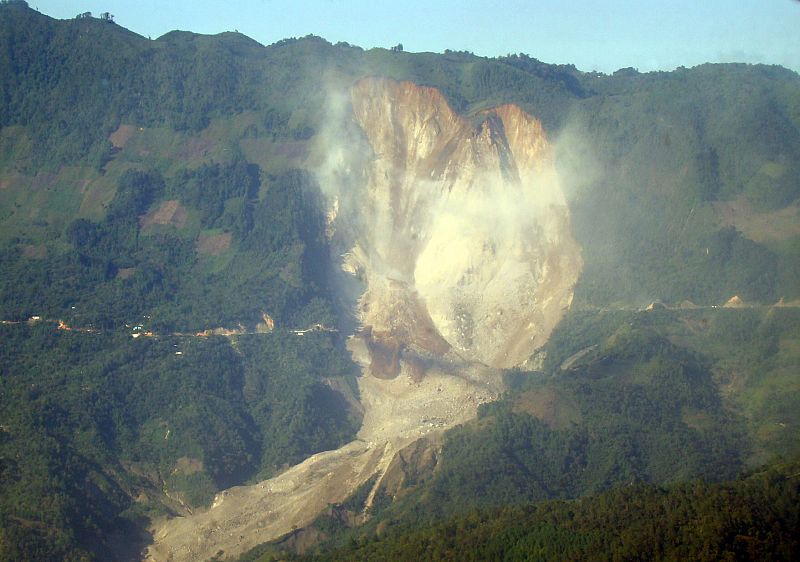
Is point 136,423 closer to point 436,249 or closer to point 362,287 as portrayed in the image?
point 362,287

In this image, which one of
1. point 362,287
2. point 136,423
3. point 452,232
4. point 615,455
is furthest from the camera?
point 362,287

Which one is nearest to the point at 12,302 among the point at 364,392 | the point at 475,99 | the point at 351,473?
the point at 364,392

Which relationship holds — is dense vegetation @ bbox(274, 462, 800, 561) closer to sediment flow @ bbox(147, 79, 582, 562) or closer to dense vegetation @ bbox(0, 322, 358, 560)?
dense vegetation @ bbox(0, 322, 358, 560)

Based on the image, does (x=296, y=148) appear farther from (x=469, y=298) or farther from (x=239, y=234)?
(x=469, y=298)

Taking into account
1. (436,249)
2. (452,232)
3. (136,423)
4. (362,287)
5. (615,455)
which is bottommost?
(615,455)

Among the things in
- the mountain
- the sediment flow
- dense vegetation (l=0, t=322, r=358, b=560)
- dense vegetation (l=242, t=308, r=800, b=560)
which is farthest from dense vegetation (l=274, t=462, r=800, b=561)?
the sediment flow

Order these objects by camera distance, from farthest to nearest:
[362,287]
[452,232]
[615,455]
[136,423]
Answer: [362,287] < [452,232] < [136,423] < [615,455]

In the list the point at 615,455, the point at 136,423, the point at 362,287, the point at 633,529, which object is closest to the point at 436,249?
the point at 362,287
